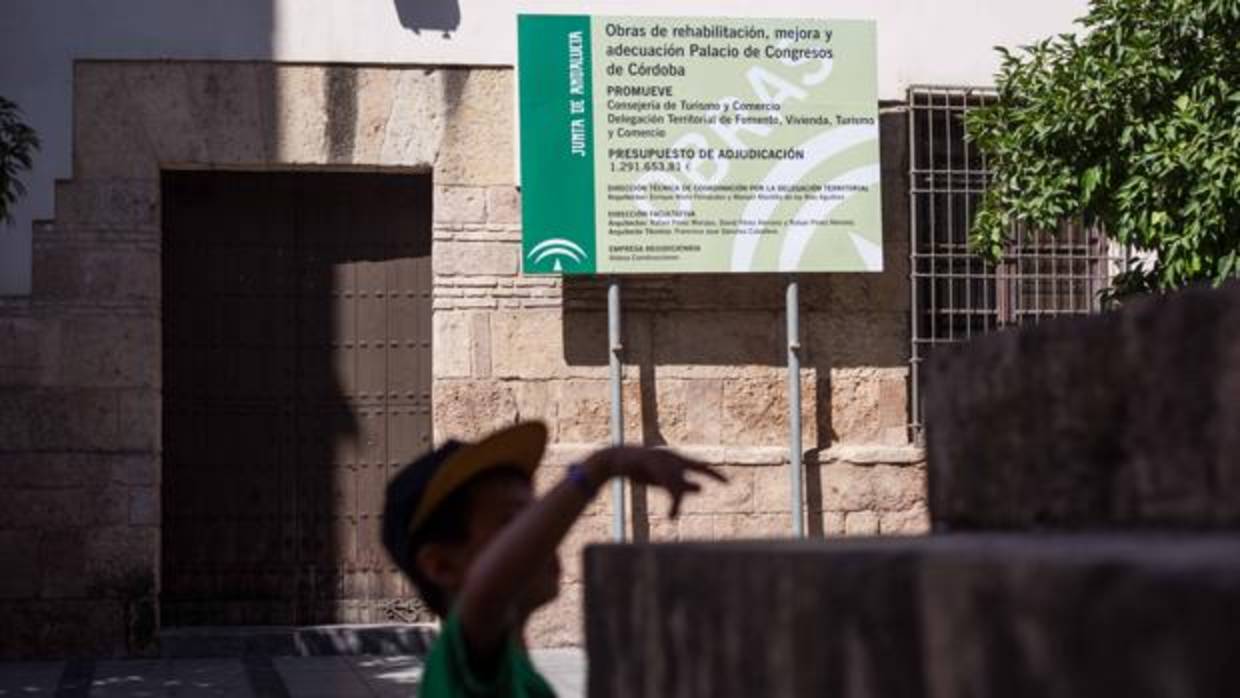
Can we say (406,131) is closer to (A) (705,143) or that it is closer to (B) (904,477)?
(A) (705,143)

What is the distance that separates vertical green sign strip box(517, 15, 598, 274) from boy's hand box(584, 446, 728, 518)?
10963 millimetres

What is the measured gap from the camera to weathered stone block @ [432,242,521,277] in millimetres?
13578

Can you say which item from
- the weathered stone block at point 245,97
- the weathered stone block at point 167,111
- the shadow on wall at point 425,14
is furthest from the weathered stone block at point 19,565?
the shadow on wall at point 425,14

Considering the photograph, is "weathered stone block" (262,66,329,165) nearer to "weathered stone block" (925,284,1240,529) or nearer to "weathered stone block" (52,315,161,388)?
"weathered stone block" (52,315,161,388)

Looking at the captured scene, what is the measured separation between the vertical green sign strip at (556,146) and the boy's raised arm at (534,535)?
10961 mm

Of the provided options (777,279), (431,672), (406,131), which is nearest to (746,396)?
(777,279)

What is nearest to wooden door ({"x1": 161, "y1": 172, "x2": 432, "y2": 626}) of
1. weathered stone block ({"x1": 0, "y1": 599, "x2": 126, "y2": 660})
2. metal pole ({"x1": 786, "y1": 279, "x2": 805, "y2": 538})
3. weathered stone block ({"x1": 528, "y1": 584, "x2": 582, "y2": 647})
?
weathered stone block ({"x1": 0, "y1": 599, "x2": 126, "y2": 660})

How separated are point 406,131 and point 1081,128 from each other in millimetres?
4064

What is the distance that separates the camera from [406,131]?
13594 millimetres

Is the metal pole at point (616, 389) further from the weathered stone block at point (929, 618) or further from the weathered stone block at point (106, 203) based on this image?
the weathered stone block at point (929, 618)

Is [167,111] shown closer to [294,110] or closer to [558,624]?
[294,110]

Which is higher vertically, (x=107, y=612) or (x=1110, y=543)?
(x=1110, y=543)

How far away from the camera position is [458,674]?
2547mm

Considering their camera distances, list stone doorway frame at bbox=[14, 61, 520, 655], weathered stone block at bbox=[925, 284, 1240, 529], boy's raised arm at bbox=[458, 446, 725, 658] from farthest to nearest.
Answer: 1. stone doorway frame at bbox=[14, 61, 520, 655]
2. boy's raised arm at bbox=[458, 446, 725, 658]
3. weathered stone block at bbox=[925, 284, 1240, 529]
